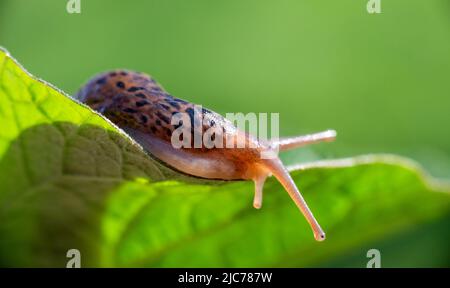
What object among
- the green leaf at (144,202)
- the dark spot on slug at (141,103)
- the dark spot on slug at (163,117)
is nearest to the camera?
the green leaf at (144,202)

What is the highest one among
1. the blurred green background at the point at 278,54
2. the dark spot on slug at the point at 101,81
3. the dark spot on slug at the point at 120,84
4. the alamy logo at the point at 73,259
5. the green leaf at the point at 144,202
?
the blurred green background at the point at 278,54

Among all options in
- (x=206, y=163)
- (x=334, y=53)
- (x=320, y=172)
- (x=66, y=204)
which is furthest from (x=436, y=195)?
(x=334, y=53)

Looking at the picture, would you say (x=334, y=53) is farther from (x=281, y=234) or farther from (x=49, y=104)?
(x=49, y=104)

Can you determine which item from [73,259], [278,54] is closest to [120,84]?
[73,259]

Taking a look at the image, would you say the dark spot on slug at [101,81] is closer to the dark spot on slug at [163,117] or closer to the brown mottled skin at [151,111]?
the brown mottled skin at [151,111]

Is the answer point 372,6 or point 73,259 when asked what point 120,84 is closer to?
point 73,259

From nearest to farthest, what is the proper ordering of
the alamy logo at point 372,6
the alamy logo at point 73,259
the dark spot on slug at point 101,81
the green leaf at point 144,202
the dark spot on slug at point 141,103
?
the green leaf at point 144,202 → the alamy logo at point 73,259 → the dark spot on slug at point 141,103 → the dark spot on slug at point 101,81 → the alamy logo at point 372,6

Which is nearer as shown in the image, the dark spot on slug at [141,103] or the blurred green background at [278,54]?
the dark spot on slug at [141,103]

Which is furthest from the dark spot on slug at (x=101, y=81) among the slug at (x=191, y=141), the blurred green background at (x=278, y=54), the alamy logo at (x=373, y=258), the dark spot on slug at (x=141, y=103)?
the blurred green background at (x=278, y=54)

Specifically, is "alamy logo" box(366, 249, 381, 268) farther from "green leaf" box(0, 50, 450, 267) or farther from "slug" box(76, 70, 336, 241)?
"slug" box(76, 70, 336, 241)
